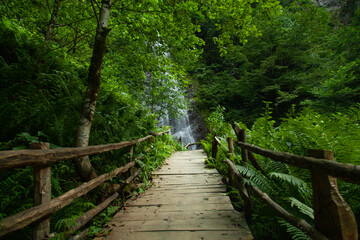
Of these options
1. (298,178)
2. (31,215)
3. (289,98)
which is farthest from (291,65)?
(31,215)

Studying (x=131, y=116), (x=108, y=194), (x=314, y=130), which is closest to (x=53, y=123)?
(x=108, y=194)

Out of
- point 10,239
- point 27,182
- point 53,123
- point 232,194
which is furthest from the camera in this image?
point 232,194

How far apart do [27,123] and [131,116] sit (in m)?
2.13

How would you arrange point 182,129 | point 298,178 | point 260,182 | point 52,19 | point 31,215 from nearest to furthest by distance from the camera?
1. point 31,215
2. point 298,178
3. point 260,182
4. point 52,19
5. point 182,129

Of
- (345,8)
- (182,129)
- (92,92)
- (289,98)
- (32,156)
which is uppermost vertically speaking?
(345,8)

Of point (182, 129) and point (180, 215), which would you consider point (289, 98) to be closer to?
point (182, 129)

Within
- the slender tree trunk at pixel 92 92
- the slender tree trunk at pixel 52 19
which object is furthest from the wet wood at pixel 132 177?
the slender tree trunk at pixel 52 19

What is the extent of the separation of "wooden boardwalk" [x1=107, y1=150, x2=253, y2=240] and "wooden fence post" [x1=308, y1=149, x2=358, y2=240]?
3.70 ft

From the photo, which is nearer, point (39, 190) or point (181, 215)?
point (39, 190)

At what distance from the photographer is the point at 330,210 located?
3.93 feet

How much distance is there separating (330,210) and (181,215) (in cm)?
208

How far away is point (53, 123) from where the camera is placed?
8.62 feet

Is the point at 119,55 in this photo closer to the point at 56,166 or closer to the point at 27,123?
the point at 27,123

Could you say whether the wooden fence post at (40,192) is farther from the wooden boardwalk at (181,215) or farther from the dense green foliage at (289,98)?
the dense green foliage at (289,98)
